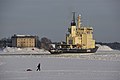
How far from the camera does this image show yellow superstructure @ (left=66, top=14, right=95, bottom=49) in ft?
246

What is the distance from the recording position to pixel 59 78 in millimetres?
18375

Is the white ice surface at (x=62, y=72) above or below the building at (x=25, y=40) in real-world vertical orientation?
below

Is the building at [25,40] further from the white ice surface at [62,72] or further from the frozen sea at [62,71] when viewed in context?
the white ice surface at [62,72]

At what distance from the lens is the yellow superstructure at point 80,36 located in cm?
7494

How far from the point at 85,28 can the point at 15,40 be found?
74986mm

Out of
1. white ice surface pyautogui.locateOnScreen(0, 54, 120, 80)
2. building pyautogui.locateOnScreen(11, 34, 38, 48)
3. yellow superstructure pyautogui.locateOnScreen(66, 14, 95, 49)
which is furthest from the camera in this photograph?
building pyautogui.locateOnScreen(11, 34, 38, 48)

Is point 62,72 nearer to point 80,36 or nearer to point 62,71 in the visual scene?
point 62,71

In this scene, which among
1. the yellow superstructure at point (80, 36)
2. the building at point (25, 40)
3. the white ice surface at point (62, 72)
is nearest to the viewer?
the white ice surface at point (62, 72)

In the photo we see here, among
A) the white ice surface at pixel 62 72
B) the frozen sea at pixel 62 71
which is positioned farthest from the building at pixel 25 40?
the white ice surface at pixel 62 72

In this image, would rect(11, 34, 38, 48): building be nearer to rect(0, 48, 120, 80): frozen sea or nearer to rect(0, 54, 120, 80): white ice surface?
rect(0, 48, 120, 80): frozen sea

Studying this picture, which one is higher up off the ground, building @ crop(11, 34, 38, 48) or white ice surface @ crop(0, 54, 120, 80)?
building @ crop(11, 34, 38, 48)

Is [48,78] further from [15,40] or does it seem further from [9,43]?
[9,43]

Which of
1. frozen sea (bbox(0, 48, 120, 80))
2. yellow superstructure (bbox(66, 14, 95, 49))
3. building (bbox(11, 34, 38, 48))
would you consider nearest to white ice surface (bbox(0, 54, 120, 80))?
frozen sea (bbox(0, 48, 120, 80))

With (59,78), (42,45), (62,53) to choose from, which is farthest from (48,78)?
(42,45)
